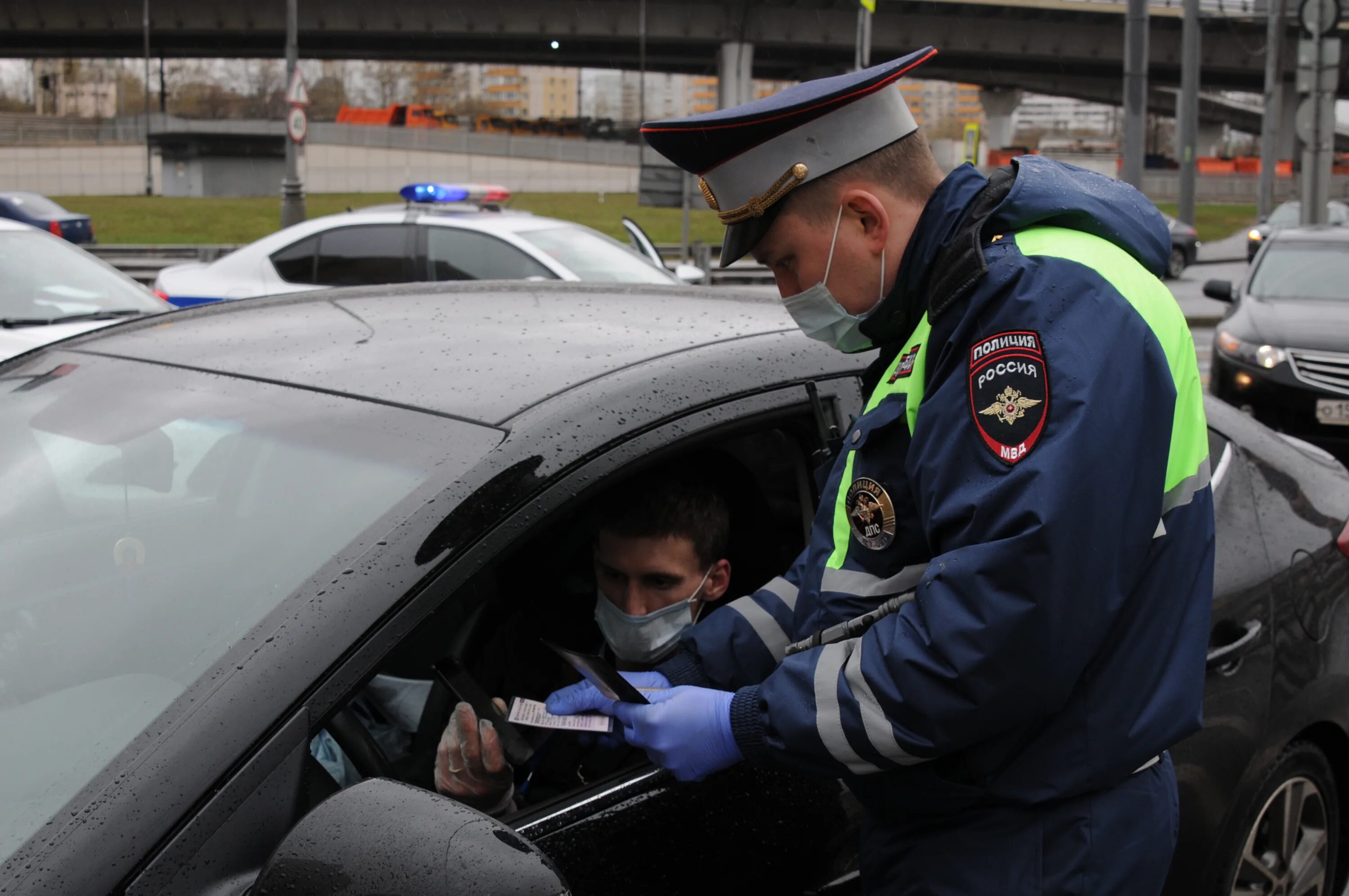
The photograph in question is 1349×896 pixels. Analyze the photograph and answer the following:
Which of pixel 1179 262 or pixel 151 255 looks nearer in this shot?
pixel 151 255

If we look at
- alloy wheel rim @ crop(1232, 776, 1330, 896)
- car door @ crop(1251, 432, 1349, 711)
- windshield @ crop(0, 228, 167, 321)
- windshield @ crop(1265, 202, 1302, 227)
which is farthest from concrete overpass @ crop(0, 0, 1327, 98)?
alloy wheel rim @ crop(1232, 776, 1330, 896)

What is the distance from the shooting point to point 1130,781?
1638mm

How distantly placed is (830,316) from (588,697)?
25.3 inches

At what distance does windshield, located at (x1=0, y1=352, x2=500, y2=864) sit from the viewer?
1432 mm

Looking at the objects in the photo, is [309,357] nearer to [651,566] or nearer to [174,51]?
[651,566]

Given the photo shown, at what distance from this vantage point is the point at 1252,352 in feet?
27.9

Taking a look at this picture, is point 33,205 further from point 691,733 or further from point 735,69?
point 735,69

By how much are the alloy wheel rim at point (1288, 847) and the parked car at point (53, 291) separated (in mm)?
5630

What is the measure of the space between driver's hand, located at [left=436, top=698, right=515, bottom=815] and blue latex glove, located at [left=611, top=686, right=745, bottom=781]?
0.25 m

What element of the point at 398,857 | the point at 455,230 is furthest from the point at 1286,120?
the point at 398,857

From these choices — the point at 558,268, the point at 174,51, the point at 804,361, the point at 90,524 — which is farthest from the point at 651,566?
the point at 174,51

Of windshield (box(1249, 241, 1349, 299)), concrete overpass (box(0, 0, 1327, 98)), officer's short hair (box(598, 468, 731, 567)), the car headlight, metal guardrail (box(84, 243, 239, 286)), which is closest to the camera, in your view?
officer's short hair (box(598, 468, 731, 567))

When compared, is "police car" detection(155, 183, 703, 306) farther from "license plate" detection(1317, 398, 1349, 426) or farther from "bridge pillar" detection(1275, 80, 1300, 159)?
"bridge pillar" detection(1275, 80, 1300, 159)

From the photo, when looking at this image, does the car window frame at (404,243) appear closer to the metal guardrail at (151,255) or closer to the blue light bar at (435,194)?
the blue light bar at (435,194)
